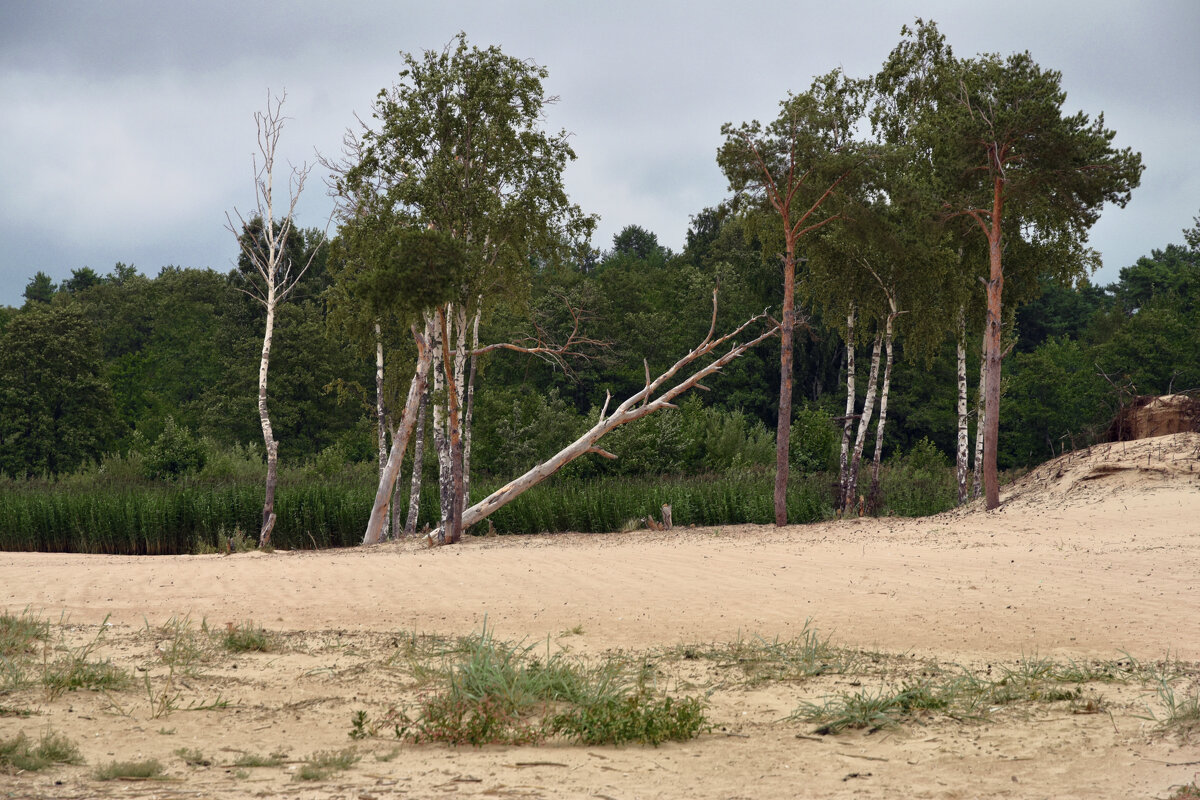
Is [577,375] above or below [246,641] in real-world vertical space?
above

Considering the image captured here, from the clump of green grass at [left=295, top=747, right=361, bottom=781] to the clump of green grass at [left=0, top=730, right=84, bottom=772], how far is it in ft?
3.65

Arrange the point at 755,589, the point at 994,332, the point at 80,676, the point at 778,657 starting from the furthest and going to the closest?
the point at 994,332, the point at 755,589, the point at 778,657, the point at 80,676

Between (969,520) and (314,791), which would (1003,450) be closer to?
(969,520)

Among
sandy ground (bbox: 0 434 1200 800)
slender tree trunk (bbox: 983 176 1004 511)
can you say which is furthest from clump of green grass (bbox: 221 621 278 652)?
slender tree trunk (bbox: 983 176 1004 511)

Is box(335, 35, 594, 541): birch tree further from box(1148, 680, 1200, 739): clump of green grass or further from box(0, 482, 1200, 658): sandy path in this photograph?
box(1148, 680, 1200, 739): clump of green grass

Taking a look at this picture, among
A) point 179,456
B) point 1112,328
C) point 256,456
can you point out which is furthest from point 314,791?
point 1112,328

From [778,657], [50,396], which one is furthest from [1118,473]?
[50,396]

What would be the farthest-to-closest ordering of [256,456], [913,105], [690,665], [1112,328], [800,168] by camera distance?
1. [1112,328]
2. [256,456]
3. [913,105]
4. [800,168]
5. [690,665]

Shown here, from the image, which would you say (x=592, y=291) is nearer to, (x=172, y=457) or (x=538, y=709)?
(x=172, y=457)

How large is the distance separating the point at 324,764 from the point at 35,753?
55.4 inches

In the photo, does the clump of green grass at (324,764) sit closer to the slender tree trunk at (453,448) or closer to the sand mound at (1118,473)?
the slender tree trunk at (453,448)

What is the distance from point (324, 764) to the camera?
180 inches

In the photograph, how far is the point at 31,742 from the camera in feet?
15.9

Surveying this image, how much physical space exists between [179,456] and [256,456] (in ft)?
10.5
